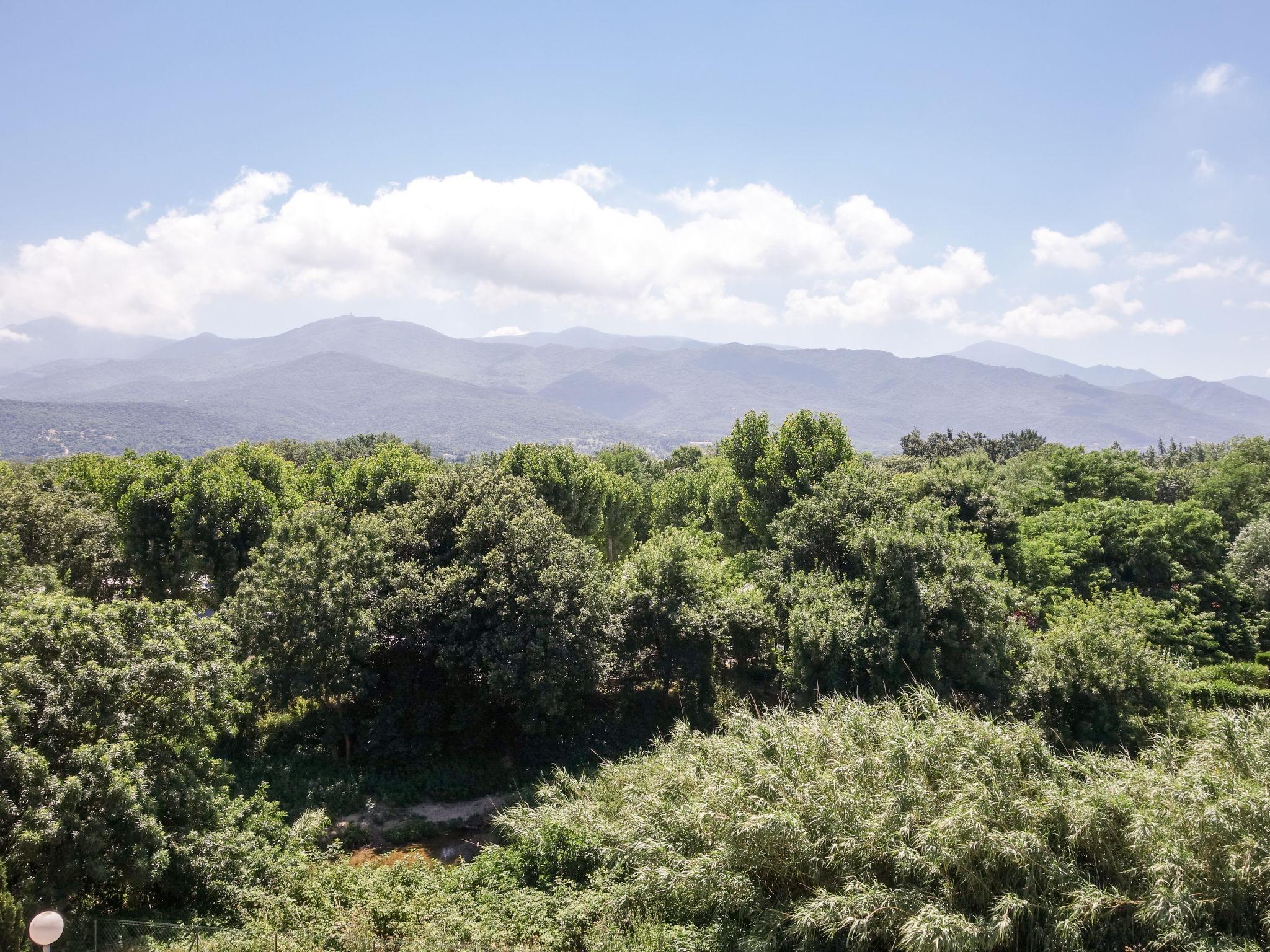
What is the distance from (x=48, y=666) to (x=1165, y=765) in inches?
780

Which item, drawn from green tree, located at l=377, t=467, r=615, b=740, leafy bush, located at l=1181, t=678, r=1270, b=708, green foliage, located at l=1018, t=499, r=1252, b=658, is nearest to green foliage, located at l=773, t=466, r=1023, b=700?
green tree, located at l=377, t=467, r=615, b=740

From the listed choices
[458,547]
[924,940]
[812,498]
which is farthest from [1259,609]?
[458,547]

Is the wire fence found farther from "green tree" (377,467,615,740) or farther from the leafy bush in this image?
the leafy bush

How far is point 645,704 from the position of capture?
2152 cm

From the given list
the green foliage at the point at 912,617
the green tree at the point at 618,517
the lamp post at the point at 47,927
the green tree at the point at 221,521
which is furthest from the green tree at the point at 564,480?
the lamp post at the point at 47,927

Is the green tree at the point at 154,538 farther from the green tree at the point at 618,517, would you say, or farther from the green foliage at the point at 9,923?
the green tree at the point at 618,517

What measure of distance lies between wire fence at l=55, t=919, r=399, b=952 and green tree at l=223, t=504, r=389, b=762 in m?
7.82

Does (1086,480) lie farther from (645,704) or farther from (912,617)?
(645,704)

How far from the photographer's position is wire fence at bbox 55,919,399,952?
9.91 m

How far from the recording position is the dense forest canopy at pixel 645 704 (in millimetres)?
9672

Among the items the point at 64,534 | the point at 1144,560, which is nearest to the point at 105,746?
the point at 64,534

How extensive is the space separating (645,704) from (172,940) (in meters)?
13.4

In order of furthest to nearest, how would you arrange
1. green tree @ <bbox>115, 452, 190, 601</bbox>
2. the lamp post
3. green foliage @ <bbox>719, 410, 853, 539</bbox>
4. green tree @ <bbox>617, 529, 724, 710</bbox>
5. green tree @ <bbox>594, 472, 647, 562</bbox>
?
green tree @ <bbox>594, 472, 647, 562</bbox> < green foliage @ <bbox>719, 410, 853, 539</bbox> < green tree @ <bbox>115, 452, 190, 601</bbox> < green tree @ <bbox>617, 529, 724, 710</bbox> < the lamp post

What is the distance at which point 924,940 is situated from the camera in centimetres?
849
